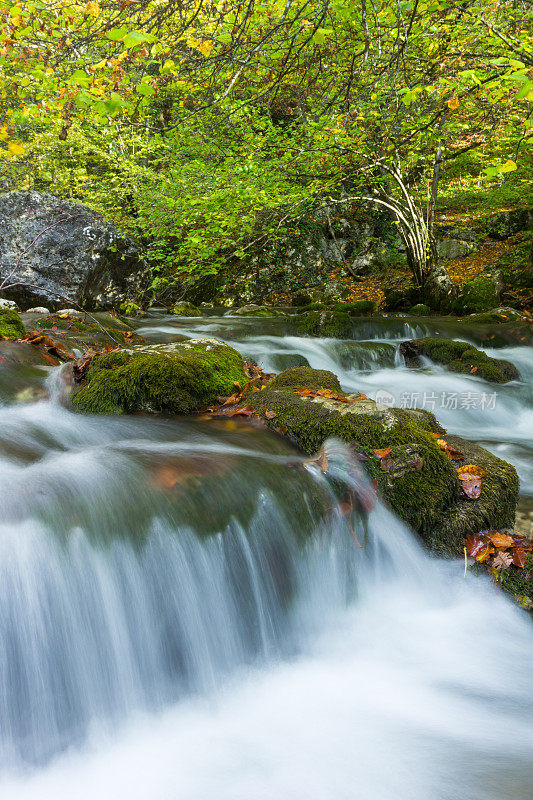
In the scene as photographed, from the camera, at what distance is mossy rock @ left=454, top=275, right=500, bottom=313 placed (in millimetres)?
11721

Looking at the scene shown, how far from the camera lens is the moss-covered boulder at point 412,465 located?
3275 millimetres

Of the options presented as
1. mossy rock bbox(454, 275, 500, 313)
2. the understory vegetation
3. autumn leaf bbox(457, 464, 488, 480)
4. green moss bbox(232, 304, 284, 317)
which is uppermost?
the understory vegetation

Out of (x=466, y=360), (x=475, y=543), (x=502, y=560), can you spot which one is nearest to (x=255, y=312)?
(x=466, y=360)

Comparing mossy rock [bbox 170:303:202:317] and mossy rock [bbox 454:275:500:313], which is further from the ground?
mossy rock [bbox 454:275:500:313]

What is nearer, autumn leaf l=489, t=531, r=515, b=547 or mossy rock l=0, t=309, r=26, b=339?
autumn leaf l=489, t=531, r=515, b=547

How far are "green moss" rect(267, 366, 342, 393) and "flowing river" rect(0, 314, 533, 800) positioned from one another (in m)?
1.19

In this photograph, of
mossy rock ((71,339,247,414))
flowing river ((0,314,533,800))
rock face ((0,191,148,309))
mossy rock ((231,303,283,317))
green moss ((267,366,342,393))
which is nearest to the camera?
flowing river ((0,314,533,800))

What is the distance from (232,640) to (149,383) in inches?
91.3

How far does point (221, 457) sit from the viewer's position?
3262 millimetres

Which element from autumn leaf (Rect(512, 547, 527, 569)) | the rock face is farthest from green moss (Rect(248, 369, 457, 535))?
the rock face

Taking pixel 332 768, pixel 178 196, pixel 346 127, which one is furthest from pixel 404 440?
pixel 178 196

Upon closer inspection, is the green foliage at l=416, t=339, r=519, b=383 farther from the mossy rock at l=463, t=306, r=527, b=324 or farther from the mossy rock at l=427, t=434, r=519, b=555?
the mossy rock at l=427, t=434, r=519, b=555

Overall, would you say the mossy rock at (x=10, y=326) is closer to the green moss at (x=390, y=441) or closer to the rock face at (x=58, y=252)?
the green moss at (x=390, y=441)

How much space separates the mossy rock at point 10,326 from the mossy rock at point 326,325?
502 centimetres
